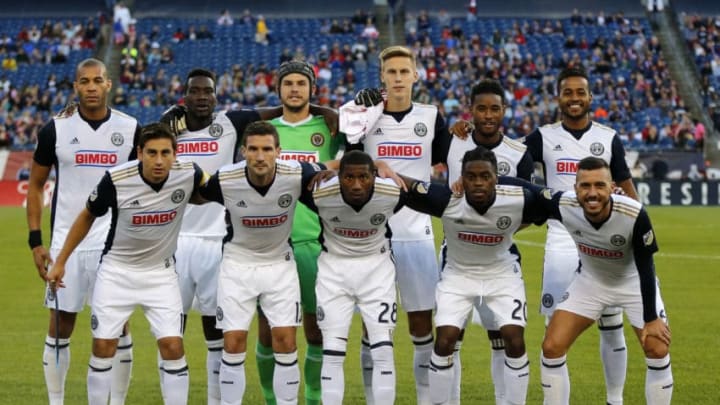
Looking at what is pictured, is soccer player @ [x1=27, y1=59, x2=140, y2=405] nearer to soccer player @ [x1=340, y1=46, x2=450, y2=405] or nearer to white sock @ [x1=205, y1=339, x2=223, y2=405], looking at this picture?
white sock @ [x1=205, y1=339, x2=223, y2=405]

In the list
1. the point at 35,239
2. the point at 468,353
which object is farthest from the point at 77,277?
the point at 468,353

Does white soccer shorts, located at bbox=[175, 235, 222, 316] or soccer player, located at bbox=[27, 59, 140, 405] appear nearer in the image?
soccer player, located at bbox=[27, 59, 140, 405]

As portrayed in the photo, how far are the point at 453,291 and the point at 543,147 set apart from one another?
1.46 metres

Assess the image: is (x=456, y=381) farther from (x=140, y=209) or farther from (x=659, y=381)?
(x=140, y=209)

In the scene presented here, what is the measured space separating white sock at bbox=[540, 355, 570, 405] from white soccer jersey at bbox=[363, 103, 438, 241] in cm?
139

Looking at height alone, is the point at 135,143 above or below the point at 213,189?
above

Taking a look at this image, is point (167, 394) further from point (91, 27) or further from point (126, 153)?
point (91, 27)

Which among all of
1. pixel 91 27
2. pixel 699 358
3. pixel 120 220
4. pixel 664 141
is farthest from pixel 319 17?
pixel 120 220

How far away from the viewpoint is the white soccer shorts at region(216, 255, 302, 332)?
25.5 ft

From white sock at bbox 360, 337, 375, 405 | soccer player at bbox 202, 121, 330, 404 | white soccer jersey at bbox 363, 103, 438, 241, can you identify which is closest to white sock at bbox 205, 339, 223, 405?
soccer player at bbox 202, 121, 330, 404

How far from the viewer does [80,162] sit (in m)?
8.22

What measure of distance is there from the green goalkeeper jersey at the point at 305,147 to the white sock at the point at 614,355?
2.29 metres

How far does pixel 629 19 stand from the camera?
4359 centimetres

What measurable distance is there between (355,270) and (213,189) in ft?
3.73
